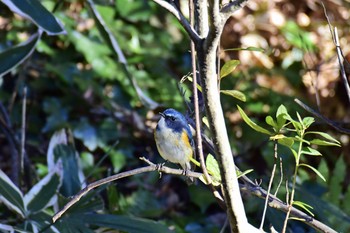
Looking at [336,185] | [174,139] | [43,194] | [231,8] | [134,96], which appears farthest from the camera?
[134,96]

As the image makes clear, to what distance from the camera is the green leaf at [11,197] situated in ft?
8.14

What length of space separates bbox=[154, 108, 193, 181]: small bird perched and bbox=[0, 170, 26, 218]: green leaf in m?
0.63

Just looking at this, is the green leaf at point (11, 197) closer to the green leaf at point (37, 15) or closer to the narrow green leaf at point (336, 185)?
→ the green leaf at point (37, 15)

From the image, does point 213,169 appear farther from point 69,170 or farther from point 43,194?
point 69,170

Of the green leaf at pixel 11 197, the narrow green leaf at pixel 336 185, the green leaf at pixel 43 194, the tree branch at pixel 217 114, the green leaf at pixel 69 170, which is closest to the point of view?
the tree branch at pixel 217 114

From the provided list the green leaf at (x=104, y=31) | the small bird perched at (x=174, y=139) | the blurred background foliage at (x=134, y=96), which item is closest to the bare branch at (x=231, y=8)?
the small bird perched at (x=174, y=139)

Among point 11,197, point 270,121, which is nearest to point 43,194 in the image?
point 11,197

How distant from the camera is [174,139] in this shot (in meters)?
2.83

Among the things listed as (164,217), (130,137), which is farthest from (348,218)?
(130,137)

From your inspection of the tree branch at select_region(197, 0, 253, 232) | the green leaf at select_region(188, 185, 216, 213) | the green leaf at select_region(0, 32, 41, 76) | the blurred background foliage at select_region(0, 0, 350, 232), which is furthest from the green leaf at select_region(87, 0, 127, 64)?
the tree branch at select_region(197, 0, 253, 232)

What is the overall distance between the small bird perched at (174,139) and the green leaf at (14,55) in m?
0.64

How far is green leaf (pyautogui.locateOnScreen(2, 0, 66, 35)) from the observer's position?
2.56 metres

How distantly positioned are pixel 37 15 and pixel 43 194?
72cm

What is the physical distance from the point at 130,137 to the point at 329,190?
1.23 meters
